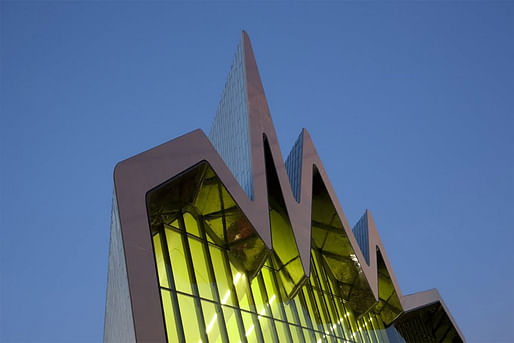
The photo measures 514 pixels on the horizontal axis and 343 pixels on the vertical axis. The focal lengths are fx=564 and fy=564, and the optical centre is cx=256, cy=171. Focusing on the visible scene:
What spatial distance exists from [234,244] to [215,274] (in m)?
1.47

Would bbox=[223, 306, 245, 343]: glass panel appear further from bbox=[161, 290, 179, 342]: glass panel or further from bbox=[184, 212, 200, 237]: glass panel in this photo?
bbox=[184, 212, 200, 237]: glass panel

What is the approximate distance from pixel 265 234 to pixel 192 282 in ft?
9.73

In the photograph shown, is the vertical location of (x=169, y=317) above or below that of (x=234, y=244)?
below

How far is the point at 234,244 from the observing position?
55.0 ft

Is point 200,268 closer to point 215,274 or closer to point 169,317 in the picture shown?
point 215,274

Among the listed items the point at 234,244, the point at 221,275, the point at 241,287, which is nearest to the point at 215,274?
the point at 221,275

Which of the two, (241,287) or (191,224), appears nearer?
(191,224)

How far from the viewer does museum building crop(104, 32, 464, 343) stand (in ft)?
37.6

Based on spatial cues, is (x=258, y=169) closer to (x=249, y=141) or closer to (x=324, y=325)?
(x=249, y=141)

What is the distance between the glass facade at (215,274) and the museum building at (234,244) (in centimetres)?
4

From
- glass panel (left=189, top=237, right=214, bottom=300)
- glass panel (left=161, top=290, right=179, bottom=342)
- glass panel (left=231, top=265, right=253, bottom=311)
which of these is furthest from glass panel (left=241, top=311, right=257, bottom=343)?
glass panel (left=161, top=290, right=179, bottom=342)

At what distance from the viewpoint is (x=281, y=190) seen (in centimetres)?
1908

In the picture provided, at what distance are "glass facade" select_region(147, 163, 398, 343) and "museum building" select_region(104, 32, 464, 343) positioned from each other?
4 cm

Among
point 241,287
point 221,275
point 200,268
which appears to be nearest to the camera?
point 200,268
